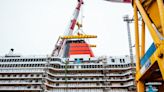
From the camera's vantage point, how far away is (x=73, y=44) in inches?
3617

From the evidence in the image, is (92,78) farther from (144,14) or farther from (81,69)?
(144,14)

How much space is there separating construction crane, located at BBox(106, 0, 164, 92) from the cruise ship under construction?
59.4m

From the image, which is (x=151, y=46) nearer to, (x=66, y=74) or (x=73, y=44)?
(x=66, y=74)

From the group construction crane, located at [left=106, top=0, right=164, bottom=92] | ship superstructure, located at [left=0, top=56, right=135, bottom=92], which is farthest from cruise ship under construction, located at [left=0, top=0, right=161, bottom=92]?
construction crane, located at [left=106, top=0, right=164, bottom=92]

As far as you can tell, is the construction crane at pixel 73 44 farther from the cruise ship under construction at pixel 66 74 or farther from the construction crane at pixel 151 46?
the construction crane at pixel 151 46

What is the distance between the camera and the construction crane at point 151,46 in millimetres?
10898

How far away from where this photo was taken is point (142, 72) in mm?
13219

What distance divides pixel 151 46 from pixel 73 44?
79.9 meters

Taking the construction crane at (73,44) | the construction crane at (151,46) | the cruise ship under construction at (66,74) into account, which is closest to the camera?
the construction crane at (151,46)

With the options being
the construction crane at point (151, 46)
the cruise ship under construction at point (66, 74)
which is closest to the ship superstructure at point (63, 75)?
the cruise ship under construction at point (66, 74)

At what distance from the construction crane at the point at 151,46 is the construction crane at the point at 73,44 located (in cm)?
7327

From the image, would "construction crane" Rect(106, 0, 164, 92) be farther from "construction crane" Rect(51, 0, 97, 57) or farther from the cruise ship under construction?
"construction crane" Rect(51, 0, 97, 57)

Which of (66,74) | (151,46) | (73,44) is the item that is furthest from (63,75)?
(151,46)

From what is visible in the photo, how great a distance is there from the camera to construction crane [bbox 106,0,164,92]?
35.8ft
